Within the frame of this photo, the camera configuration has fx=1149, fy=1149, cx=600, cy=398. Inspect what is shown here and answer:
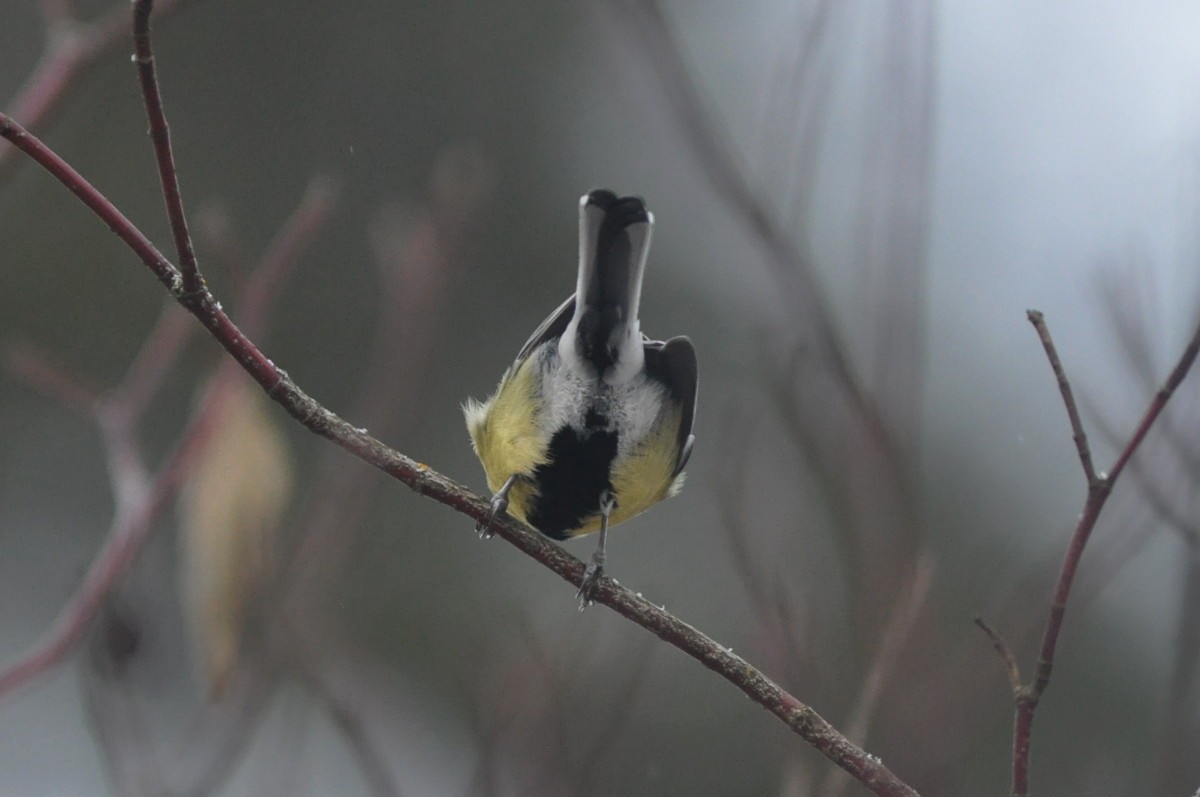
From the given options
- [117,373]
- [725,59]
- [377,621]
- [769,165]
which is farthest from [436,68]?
[769,165]

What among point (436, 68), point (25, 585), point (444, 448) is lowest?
point (25, 585)

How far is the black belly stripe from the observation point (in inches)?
63.7

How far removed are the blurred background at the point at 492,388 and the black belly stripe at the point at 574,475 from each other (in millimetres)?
202

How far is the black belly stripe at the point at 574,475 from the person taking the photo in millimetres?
1619

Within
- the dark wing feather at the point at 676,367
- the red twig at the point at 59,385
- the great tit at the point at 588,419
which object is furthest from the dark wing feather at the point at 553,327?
the red twig at the point at 59,385

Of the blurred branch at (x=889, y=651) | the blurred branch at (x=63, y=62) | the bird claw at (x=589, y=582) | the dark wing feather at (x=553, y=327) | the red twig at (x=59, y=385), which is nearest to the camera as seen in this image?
the blurred branch at (x=63, y=62)

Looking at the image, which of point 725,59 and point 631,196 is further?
point 725,59

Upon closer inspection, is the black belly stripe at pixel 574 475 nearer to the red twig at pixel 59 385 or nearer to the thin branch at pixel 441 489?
the thin branch at pixel 441 489

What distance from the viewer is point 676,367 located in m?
1.66

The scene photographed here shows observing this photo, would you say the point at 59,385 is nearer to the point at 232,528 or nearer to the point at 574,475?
the point at 232,528

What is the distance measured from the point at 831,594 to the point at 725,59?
11.5ft

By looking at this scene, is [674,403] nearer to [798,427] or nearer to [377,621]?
[798,427]

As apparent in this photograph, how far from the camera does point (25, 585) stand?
18.6ft

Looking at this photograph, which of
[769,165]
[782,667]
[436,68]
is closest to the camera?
[782,667]
